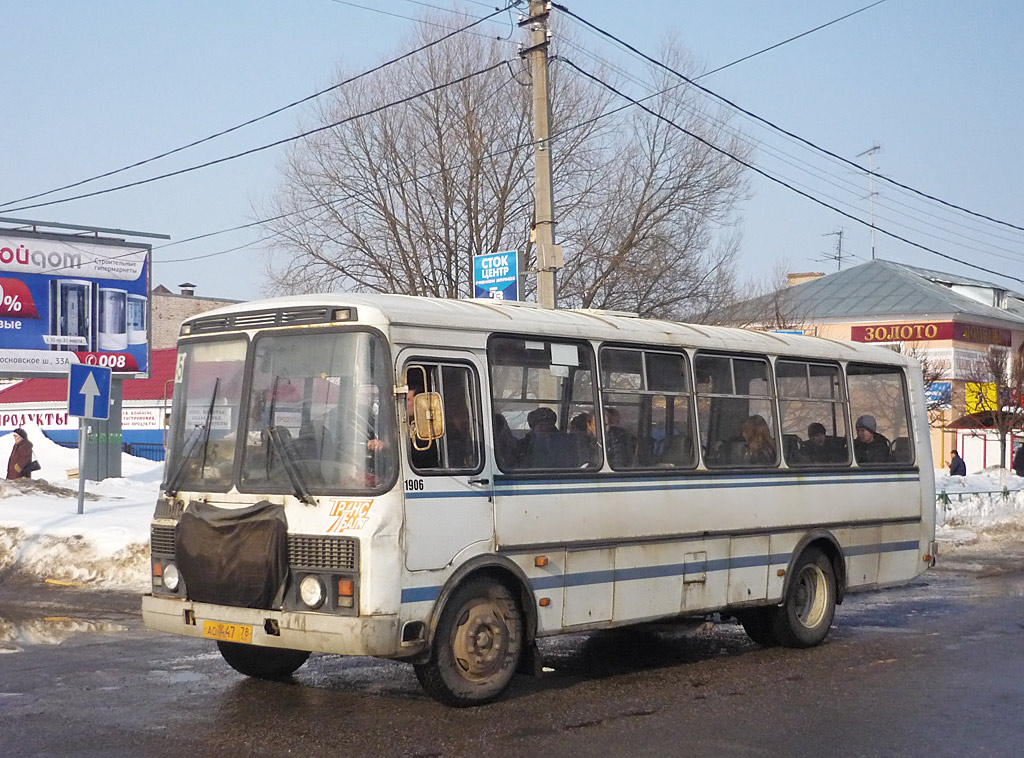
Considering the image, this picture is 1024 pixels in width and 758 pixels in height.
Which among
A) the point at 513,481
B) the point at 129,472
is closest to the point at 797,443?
the point at 513,481

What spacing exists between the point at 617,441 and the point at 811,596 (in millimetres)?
3062

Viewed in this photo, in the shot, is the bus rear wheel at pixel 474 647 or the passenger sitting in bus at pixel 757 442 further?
the passenger sitting in bus at pixel 757 442

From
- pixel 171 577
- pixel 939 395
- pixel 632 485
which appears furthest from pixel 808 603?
pixel 939 395

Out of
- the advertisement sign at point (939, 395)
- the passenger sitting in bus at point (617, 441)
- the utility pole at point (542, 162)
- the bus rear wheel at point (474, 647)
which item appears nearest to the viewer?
the bus rear wheel at point (474, 647)

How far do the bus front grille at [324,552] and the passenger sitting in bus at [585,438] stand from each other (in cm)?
217

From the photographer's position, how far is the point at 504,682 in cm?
829

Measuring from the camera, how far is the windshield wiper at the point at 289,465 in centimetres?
773

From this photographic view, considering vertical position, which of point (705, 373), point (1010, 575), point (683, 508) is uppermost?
point (705, 373)

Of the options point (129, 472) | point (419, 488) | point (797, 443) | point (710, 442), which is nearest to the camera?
point (419, 488)

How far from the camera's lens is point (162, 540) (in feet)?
27.9

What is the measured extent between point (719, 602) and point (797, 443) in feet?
6.05

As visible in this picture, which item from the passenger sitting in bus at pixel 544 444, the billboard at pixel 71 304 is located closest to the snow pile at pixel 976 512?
the passenger sitting in bus at pixel 544 444

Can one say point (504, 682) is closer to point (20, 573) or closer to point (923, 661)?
point (923, 661)

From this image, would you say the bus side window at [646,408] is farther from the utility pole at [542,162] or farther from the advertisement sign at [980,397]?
the advertisement sign at [980,397]
